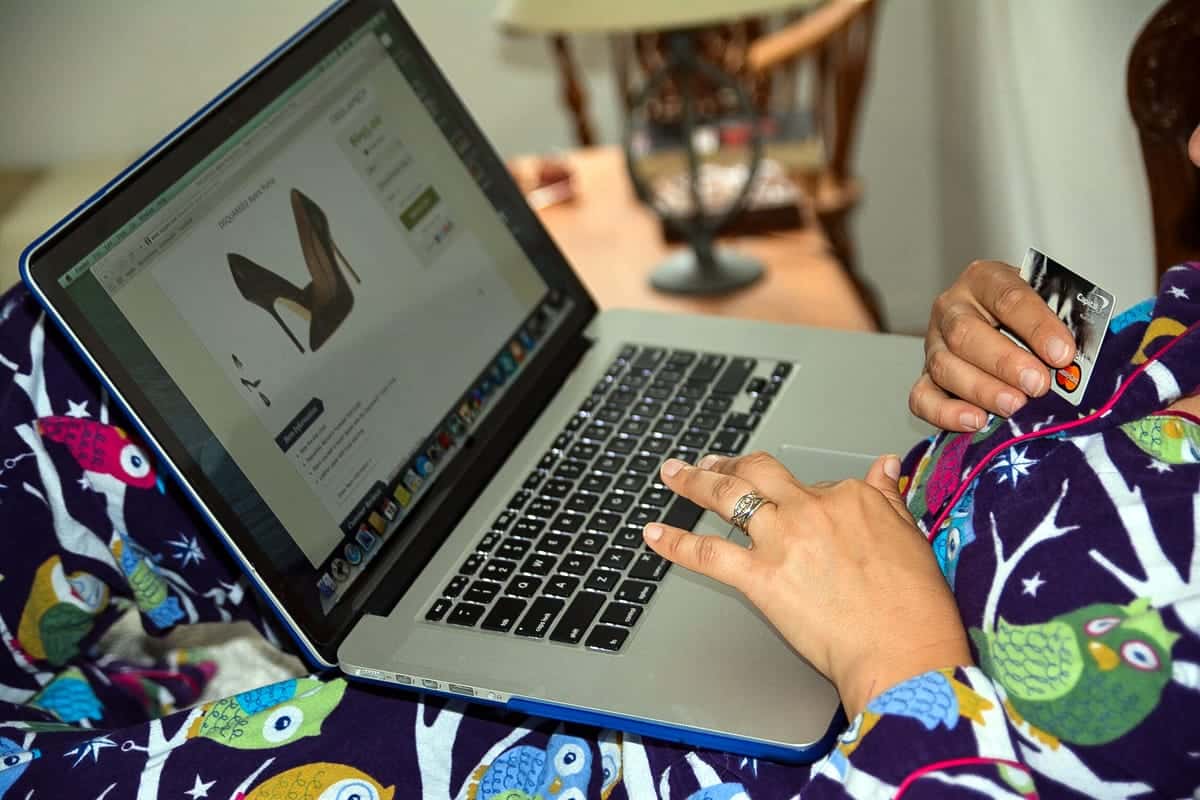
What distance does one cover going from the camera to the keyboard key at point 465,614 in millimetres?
823

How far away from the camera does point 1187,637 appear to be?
614 mm

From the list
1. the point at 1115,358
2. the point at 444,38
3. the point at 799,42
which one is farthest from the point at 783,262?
the point at 444,38

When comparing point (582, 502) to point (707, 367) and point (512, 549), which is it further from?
point (707, 367)

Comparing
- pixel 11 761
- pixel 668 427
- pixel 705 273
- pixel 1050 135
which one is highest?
pixel 11 761

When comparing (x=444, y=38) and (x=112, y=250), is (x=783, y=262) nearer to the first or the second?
(x=112, y=250)

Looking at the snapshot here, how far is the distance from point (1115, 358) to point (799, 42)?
128 cm

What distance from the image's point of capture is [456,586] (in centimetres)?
85

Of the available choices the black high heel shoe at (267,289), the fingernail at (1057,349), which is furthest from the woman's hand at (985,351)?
the black high heel shoe at (267,289)

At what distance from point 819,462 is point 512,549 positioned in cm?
24

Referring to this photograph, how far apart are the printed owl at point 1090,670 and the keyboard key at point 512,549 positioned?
343 mm

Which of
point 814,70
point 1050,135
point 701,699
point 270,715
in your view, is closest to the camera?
point 701,699

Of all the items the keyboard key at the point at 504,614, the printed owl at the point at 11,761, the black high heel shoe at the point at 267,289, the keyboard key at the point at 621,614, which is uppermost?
the black high heel shoe at the point at 267,289

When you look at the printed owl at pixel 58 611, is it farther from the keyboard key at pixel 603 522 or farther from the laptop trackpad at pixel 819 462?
the laptop trackpad at pixel 819 462

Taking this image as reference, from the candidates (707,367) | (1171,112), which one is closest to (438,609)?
(707,367)
